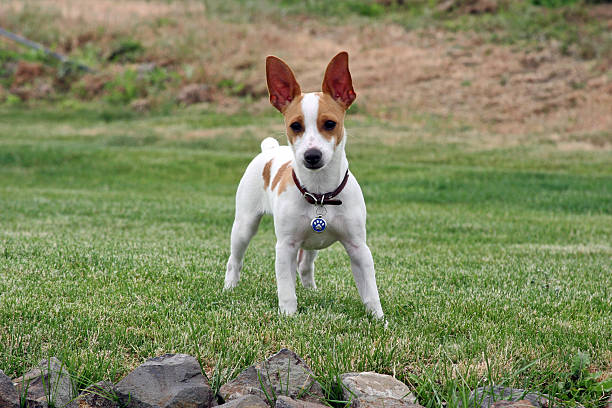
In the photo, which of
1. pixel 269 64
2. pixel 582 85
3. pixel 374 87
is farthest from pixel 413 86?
pixel 269 64

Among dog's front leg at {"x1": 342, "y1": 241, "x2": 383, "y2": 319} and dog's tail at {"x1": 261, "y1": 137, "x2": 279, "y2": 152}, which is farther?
dog's tail at {"x1": 261, "y1": 137, "x2": 279, "y2": 152}

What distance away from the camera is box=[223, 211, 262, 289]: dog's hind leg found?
5812 millimetres

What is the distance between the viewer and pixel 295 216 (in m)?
4.82

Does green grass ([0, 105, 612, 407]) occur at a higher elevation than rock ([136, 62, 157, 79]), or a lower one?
lower

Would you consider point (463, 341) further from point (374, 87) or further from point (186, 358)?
point (374, 87)

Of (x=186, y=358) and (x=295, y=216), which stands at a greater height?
(x=295, y=216)

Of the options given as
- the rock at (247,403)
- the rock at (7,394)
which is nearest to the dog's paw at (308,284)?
the rock at (247,403)

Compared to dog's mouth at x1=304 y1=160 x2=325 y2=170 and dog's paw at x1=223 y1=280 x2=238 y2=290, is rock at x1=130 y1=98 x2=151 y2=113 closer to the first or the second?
dog's paw at x1=223 y1=280 x2=238 y2=290

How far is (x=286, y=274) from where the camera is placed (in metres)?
4.93

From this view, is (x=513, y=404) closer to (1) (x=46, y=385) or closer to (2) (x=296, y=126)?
(2) (x=296, y=126)

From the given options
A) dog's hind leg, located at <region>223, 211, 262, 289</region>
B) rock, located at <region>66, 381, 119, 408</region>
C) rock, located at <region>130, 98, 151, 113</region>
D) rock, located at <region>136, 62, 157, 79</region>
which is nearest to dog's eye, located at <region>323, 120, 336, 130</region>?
dog's hind leg, located at <region>223, 211, 262, 289</region>

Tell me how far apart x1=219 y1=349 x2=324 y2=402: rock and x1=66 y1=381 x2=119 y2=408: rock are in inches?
23.0

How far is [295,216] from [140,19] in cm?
3237

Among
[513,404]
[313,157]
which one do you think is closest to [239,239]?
[313,157]
